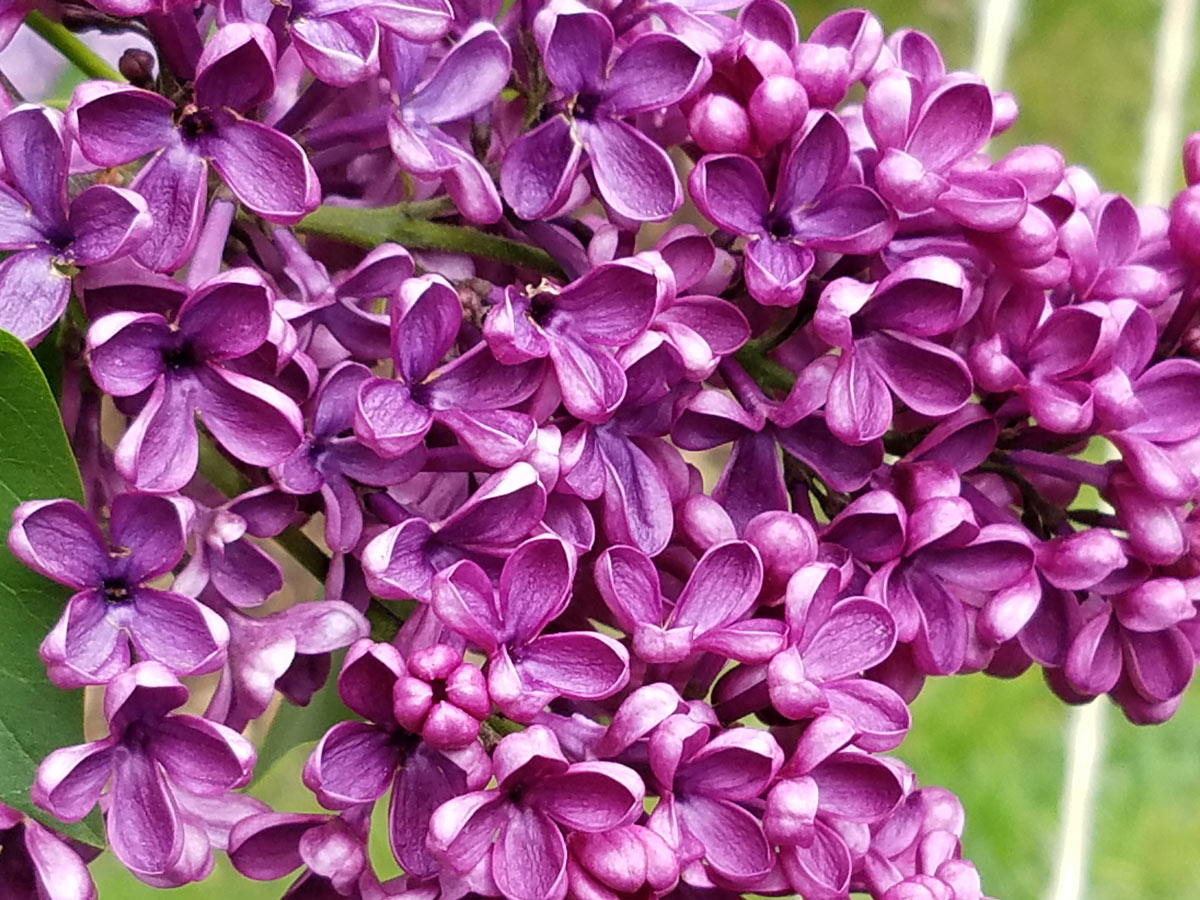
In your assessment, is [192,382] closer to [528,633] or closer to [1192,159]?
[528,633]

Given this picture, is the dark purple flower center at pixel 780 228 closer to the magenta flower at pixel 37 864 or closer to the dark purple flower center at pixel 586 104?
the dark purple flower center at pixel 586 104

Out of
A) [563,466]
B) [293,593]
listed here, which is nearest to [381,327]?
[563,466]

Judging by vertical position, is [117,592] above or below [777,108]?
below

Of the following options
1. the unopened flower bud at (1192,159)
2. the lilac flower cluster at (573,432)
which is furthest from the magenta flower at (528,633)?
the unopened flower bud at (1192,159)

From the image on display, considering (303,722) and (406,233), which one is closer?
(406,233)

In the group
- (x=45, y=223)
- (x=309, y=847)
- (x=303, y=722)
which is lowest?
(x=303, y=722)

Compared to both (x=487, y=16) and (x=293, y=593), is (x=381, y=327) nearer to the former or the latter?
A: (x=487, y=16)

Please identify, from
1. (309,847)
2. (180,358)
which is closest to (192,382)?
(180,358)

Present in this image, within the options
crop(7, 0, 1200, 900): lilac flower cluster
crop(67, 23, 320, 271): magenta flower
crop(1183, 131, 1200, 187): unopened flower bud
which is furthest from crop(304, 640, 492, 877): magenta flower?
crop(1183, 131, 1200, 187): unopened flower bud
